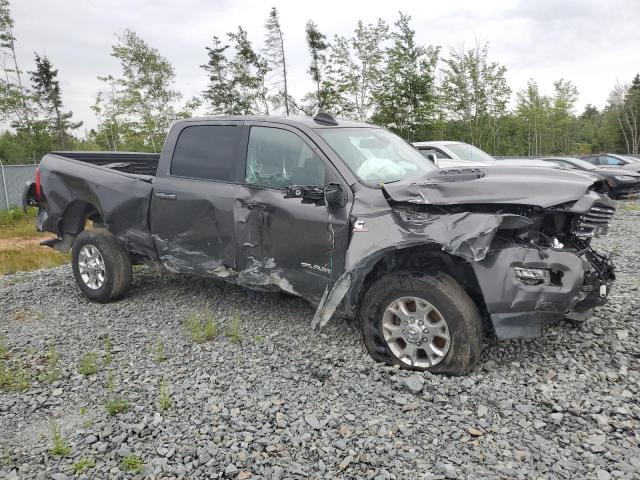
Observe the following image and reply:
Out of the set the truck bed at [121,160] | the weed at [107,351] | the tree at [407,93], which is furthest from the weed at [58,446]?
the tree at [407,93]

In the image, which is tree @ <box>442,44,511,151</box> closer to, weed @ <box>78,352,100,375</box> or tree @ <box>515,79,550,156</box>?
tree @ <box>515,79,550,156</box>

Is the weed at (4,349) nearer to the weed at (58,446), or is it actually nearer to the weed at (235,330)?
the weed at (58,446)

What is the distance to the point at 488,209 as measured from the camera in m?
3.10

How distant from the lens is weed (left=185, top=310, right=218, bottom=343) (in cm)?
416

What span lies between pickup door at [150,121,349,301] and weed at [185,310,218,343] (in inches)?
18.2

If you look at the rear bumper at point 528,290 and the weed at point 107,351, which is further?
the weed at point 107,351

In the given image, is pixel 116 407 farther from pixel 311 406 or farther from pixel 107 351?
pixel 311 406

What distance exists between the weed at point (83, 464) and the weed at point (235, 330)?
1.64 m

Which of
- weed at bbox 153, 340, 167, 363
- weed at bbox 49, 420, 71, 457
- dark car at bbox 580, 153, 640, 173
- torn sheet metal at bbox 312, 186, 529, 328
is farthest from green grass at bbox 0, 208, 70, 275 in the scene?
dark car at bbox 580, 153, 640, 173

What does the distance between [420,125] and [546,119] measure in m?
17.5

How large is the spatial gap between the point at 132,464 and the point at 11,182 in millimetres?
19094

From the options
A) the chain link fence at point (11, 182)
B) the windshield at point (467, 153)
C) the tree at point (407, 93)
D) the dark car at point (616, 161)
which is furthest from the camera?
the tree at point (407, 93)

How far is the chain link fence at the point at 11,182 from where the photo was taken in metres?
17.6

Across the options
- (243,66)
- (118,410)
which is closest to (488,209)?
(118,410)
